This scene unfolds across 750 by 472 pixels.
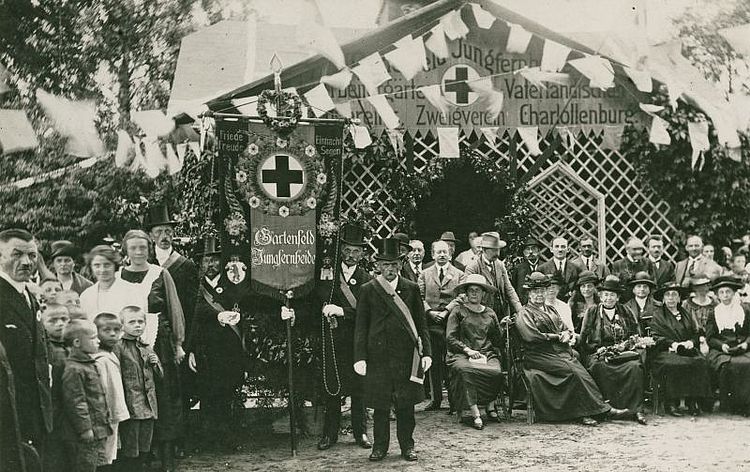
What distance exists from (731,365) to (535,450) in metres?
2.55

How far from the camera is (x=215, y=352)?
574 cm

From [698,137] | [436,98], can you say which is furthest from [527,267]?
[698,137]

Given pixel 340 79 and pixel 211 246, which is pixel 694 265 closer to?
pixel 340 79

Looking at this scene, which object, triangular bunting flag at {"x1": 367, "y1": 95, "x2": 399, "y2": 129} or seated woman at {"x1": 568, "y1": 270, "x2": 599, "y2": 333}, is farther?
triangular bunting flag at {"x1": 367, "y1": 95, "x2": 399, "y2": 129}

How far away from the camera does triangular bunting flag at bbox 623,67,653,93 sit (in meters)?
8.55

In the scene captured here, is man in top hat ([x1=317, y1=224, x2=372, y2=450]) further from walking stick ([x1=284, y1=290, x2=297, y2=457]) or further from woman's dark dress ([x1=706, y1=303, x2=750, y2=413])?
woman's dark dress ([x1=706, y1=303, x2=750, y2=413])

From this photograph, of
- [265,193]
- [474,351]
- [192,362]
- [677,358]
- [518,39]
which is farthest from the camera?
[518,39]

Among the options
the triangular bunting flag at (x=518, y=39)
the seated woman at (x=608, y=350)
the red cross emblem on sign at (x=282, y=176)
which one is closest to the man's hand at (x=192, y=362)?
the red cross emblem on sign at (x=282, y=176)

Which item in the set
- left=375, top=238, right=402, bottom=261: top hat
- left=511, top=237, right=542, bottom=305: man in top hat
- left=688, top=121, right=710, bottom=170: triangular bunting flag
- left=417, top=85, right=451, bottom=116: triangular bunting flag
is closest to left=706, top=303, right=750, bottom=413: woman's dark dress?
left=511, top=237, right=542, bottom=305: man in top hat

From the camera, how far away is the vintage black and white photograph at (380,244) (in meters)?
5.20

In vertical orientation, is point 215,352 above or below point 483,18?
below

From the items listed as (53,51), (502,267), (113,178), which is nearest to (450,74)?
(502,267)

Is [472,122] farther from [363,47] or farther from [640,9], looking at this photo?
[640,9]

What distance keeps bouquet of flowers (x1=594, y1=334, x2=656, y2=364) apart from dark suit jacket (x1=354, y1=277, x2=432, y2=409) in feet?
7.34
